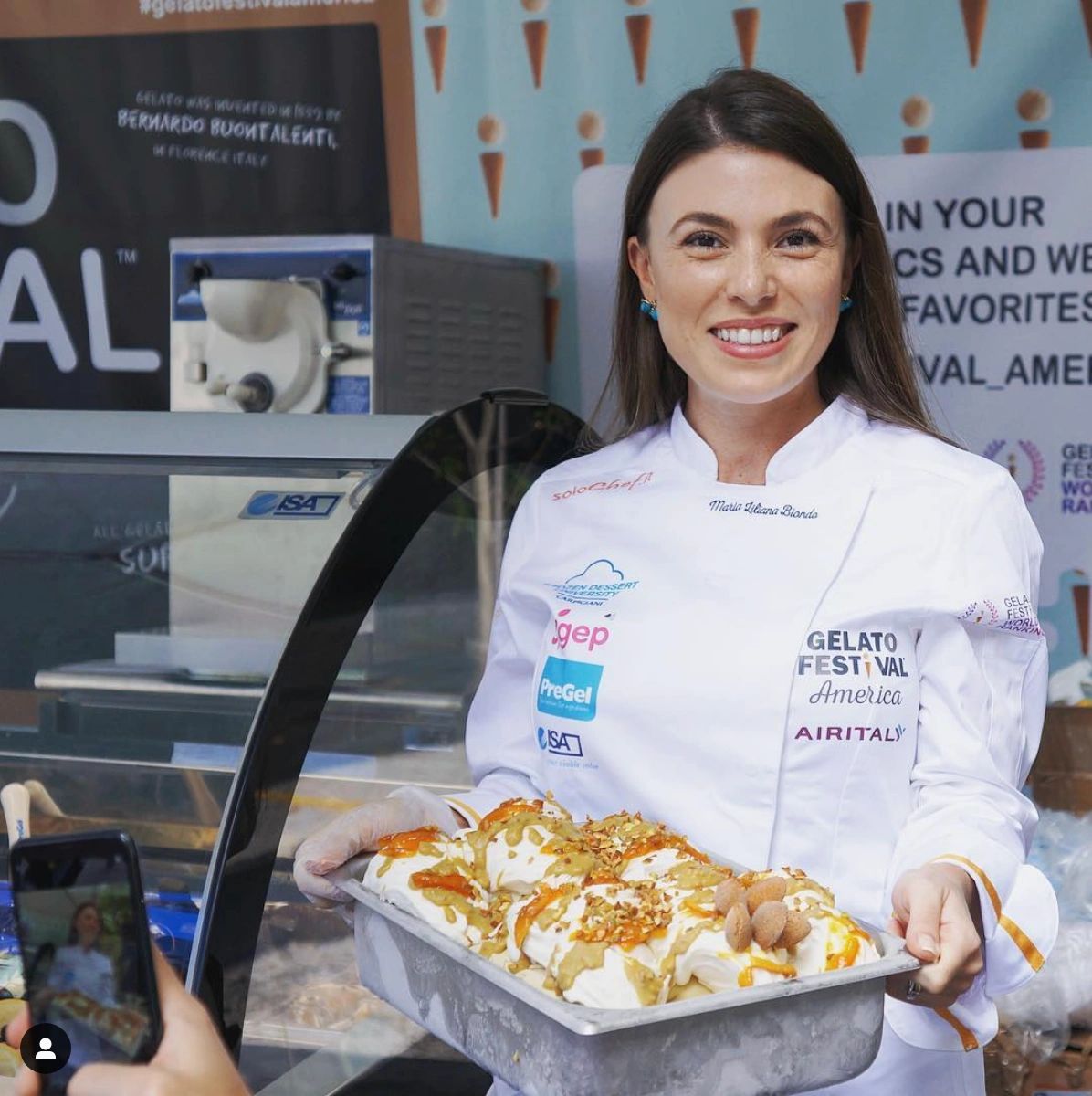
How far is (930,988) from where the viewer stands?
1162 mm

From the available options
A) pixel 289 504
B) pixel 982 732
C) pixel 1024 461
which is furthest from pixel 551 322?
pixel 982 732

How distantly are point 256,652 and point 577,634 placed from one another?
40 centimetres

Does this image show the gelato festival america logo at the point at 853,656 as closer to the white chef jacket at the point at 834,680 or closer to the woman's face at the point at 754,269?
the white chef jacket at the point at 834,680

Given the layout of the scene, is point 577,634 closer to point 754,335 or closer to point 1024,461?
point 754,335

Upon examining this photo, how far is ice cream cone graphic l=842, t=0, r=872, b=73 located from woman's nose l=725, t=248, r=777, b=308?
1.46 metres

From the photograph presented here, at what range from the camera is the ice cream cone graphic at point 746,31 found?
287 centimetres

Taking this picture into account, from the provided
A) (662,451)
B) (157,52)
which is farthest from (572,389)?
(662,451)

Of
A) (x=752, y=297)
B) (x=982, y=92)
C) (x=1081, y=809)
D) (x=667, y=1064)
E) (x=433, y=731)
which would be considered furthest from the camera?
(x=982, y=92)

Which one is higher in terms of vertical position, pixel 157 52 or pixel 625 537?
pixel 157 52

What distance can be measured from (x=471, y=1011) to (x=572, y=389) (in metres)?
2.07

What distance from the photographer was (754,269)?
4.97 feet

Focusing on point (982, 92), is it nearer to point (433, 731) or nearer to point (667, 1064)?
point (433, 731)

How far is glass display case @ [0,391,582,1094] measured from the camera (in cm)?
157

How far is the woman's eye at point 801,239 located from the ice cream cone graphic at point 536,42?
1.64 m
